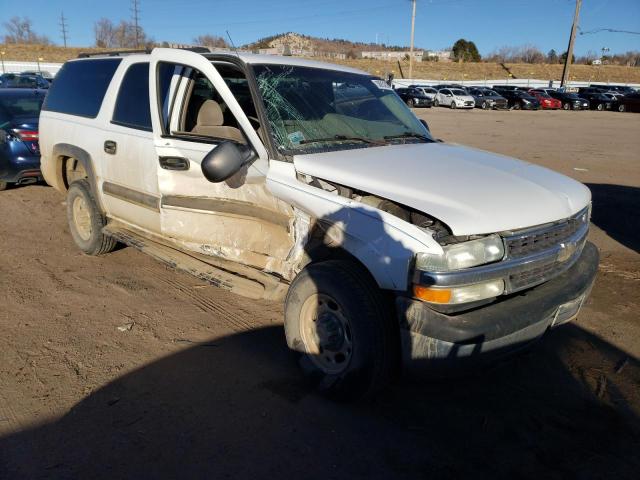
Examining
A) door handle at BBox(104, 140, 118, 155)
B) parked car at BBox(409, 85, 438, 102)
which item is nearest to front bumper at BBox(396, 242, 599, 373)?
door handle at BBox(104, 140, 118, 155)

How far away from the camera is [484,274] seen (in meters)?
2.66

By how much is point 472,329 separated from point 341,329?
2.59 ft

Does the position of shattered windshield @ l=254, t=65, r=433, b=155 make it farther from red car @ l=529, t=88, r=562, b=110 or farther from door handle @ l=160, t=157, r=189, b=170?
red car @ l=529, t=88, r=562, b=110

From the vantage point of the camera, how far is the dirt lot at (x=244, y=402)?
2.64m

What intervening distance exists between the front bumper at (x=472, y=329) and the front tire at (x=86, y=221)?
12.2 ft

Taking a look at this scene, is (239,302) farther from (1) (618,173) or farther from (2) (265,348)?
(1) (618,173)

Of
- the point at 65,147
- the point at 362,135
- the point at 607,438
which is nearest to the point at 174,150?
the point at 362,135

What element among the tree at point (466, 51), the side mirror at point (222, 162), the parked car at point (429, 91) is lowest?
the side mirror at point (222, 162)

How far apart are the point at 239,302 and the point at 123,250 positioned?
6.66ft

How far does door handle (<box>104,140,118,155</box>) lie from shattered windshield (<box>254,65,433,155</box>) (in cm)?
169

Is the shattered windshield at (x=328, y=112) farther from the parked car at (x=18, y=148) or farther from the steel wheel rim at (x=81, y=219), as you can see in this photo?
the parked car at (x=18, y=148)

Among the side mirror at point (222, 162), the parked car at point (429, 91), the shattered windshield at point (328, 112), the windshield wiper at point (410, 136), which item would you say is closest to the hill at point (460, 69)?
the parked car at point (429, 91)

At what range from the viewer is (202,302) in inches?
179

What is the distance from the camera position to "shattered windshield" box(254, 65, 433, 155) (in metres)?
3.61
